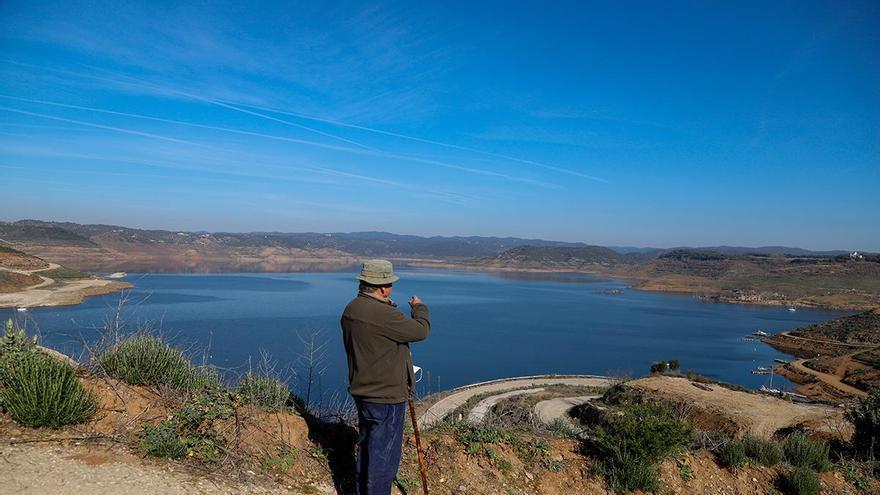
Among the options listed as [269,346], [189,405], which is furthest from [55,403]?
[269,346]

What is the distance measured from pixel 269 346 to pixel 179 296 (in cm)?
3210

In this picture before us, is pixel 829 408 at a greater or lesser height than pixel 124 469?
lesser

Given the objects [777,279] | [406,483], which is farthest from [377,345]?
[777,279]

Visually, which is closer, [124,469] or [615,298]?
[124,469]

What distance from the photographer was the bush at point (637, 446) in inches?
169

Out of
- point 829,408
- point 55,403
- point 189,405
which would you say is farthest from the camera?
point 829,408

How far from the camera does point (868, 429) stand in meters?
6.18

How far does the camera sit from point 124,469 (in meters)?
3.11

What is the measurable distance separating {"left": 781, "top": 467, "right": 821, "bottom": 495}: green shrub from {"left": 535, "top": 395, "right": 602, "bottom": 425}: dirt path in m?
15.6

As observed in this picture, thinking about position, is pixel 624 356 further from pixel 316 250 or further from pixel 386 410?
pixel 316 250

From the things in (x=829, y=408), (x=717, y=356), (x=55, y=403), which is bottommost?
(x=717, y=356)

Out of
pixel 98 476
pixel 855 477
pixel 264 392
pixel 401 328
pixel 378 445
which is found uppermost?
pixel 401 328

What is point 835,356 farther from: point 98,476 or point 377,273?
point 98,476

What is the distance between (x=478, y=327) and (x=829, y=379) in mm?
28325
